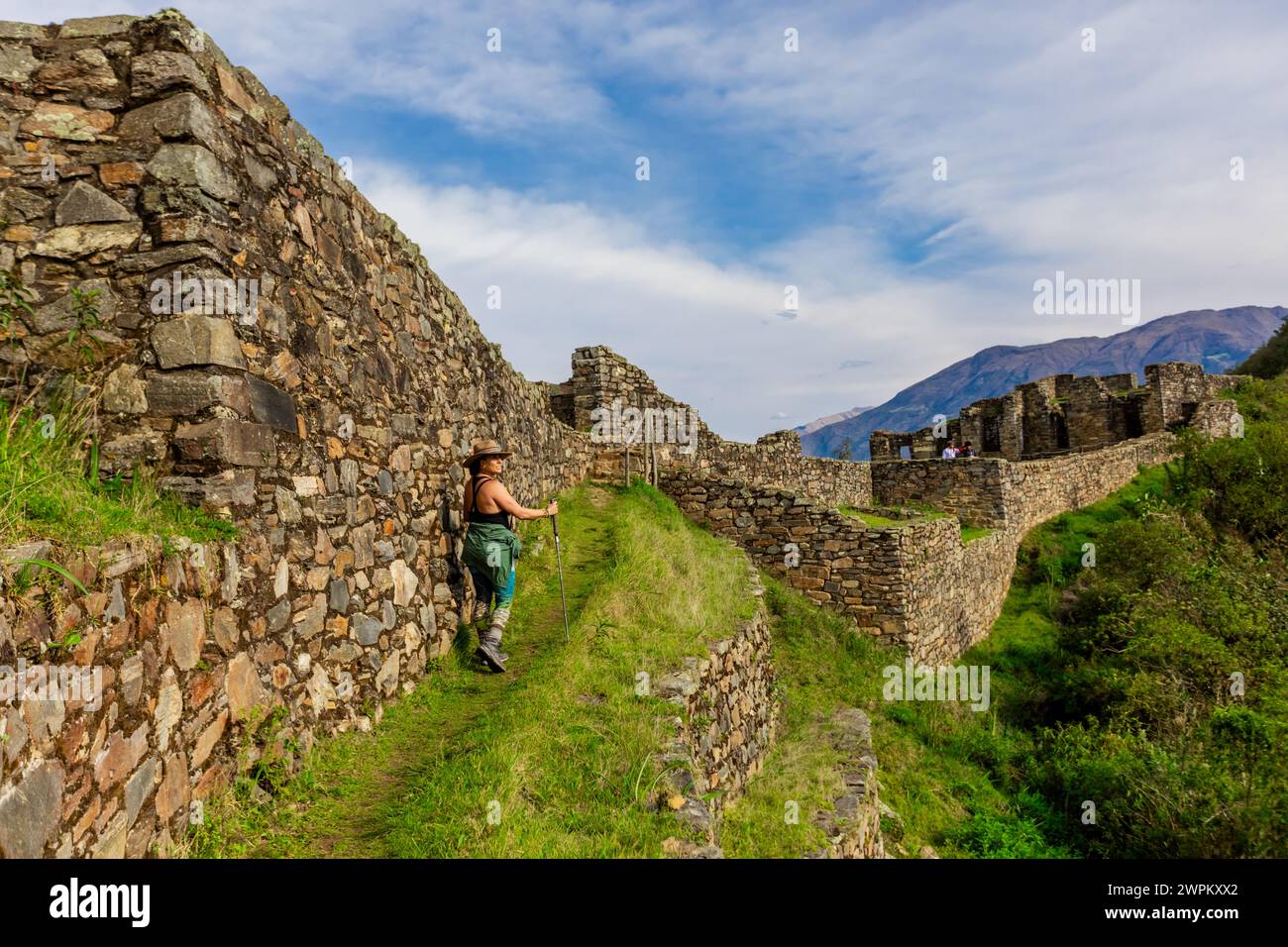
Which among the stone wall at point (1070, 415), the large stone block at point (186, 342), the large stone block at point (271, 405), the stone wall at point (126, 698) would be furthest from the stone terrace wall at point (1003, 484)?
the stone wall at point (126, 698)

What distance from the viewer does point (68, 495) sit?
134 inches

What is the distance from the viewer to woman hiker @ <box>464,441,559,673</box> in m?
7.02

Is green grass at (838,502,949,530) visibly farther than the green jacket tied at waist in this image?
Yes

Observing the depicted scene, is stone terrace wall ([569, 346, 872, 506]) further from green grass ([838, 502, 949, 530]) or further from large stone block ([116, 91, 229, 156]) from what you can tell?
large stone block ([116, 91, 229, 156])

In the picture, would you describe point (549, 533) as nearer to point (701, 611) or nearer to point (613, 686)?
point (701, 611)

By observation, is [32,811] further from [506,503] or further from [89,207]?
[506,503]

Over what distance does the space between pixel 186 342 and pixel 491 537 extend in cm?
350

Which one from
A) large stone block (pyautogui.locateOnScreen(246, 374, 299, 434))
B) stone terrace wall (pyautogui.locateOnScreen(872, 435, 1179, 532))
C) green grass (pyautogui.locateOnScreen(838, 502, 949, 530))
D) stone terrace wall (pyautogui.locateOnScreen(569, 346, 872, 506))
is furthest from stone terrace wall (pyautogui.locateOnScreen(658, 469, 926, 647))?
large stone block (pyautogui.locateOnScreen(246, 374, 299, 434))

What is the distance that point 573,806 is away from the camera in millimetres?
4844

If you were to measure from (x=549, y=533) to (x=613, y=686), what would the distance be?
15.4 feet

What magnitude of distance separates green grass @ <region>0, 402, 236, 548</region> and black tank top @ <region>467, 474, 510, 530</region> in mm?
3247

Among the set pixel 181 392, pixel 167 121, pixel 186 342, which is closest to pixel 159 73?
pixel 167 121

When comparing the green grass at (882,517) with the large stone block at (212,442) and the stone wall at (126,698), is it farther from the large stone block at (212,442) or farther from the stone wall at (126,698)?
the stone wall at (126,698)
